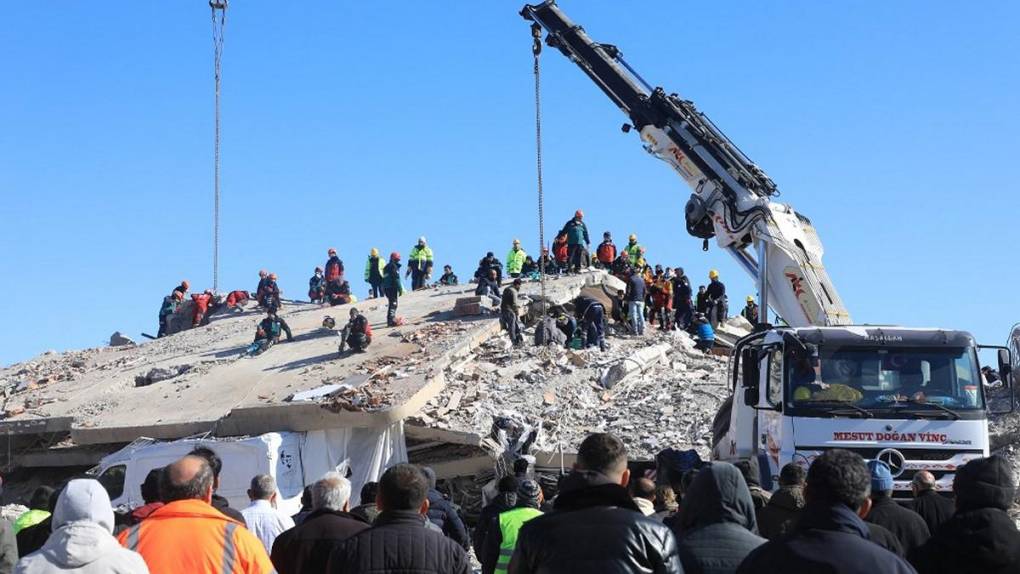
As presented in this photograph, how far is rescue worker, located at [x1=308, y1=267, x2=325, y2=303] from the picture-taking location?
119 ft

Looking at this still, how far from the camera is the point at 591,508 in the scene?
15.7ft

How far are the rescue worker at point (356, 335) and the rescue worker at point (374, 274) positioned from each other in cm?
727

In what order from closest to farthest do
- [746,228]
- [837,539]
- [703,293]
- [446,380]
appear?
[837,539], [746,228], [446,380], [703,293]

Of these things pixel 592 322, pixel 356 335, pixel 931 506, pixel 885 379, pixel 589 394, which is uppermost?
pixel 592 322

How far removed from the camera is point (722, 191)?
21.0 metres

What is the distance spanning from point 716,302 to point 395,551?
24321 millimetres

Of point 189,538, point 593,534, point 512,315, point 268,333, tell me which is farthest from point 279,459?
point 593,534

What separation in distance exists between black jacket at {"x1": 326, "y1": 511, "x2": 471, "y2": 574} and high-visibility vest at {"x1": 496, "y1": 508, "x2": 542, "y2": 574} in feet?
4.41

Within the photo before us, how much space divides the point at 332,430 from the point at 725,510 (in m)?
14.9

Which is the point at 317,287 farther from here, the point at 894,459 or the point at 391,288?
the point at 894,459

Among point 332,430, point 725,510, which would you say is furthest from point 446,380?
point 725,510

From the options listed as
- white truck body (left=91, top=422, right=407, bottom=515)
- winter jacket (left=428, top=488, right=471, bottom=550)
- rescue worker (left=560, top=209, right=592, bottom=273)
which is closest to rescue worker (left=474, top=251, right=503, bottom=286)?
rescue worker (left=560, top=209, right=592, bottom=273)

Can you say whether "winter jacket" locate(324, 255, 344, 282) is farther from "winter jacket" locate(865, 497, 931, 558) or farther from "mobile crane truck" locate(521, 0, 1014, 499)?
"winter jacket" locate(865, 497, 931, 558)

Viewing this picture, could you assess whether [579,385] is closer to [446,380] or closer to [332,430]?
[446,380]
